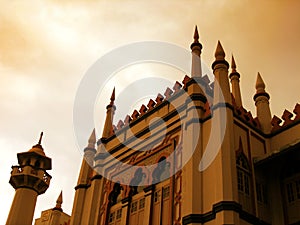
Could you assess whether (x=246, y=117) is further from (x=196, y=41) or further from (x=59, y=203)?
(x=59, y=203)

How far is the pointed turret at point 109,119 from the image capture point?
758 inches

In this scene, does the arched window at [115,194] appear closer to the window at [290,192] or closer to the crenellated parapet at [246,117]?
the crenellated parapet at [246,117]

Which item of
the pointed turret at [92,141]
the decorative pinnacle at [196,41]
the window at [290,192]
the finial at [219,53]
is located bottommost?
the window at [290,192]

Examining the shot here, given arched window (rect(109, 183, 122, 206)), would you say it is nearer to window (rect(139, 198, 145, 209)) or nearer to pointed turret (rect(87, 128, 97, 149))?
window (rect(139, 198, 145, 209))

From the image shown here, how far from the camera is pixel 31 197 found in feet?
59.4

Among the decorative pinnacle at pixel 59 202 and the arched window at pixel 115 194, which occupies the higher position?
the decorative pinnacle at pixel 59 202

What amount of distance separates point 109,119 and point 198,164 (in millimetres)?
7304

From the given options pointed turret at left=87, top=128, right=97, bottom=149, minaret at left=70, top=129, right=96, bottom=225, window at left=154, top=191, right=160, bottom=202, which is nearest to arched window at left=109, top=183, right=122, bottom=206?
minaret at left=70, top=129, right=96, bottom=225

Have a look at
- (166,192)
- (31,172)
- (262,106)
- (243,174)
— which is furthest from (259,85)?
(31,172)

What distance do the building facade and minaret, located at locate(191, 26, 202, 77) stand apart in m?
0.04

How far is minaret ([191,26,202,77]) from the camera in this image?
15.6m

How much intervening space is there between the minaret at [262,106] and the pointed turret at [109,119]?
6255 millimetres

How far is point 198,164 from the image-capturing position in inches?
526

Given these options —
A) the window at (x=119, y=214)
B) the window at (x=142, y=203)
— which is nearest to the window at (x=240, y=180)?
the window at (x=142, y=203)
